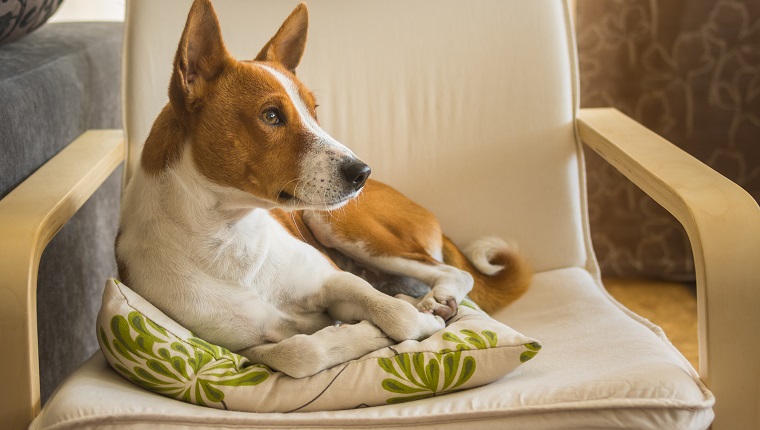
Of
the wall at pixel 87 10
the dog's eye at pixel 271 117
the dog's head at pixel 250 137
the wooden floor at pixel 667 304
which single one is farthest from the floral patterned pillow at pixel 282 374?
the wall at pixel 87 10

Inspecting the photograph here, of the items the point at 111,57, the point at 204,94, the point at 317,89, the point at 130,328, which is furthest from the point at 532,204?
the point at 111,57

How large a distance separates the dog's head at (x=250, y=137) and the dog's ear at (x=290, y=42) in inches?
5.8

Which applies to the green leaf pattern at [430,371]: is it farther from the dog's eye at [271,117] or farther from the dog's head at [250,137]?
the dog's eye at [271,117]

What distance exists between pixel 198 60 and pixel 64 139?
0.74m

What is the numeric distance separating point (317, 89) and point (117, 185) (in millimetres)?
838

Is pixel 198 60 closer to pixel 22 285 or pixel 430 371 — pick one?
pixel 22 285

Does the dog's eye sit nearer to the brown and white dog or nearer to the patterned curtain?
the brown and white dog

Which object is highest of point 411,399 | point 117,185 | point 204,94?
point 204,94

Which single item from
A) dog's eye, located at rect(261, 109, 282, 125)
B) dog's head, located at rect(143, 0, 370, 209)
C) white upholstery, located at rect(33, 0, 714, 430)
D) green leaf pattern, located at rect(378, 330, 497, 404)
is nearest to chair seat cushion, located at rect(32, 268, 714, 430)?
green leaf pattern, located at rect(378, 330, 497, 404)

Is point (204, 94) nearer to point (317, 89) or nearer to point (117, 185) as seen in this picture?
point (317, 89)

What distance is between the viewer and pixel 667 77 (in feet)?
8.61

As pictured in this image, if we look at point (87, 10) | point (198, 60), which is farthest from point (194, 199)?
point (87, 10)

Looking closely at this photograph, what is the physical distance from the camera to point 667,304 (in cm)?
267

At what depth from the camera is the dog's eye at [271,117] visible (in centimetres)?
132
